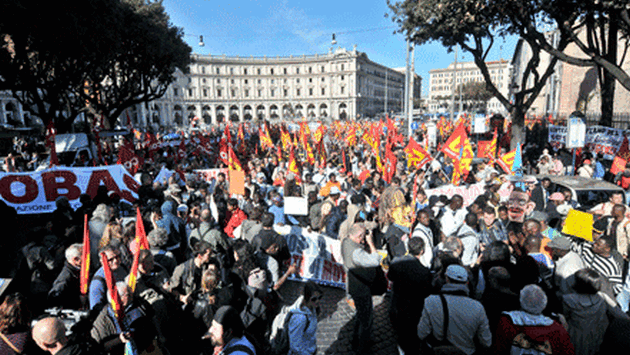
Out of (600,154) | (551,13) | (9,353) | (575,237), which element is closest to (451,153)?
(575,237)

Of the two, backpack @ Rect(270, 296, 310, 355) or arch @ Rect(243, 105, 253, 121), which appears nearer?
backpack @ Rect(270, 296, 310, 355)

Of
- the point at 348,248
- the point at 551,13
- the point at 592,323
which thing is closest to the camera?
the point at 592,323

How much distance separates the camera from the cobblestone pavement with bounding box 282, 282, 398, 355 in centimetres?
445

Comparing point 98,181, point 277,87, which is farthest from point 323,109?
point 98,181

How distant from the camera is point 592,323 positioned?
10.6 ft

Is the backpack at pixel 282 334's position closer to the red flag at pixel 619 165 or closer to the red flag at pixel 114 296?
the red flag at pixel 114 296

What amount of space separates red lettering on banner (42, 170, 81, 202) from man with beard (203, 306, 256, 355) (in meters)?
6.33

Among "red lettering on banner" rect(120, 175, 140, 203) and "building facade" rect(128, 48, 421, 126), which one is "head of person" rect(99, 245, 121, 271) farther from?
"building facade" rect(128, 48, 421, 126)

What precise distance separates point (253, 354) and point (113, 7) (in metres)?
14.4

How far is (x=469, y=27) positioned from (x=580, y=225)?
1103 centimetres

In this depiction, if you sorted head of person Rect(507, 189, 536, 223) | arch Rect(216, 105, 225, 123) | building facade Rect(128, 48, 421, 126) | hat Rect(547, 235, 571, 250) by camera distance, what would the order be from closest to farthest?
hat Rect(547, 235, 571, 250), head of person Rect(507, 189, 536, 223), building facade Rect(128, 48, 421, 126), arch Rect(216, 105, 225, 123)

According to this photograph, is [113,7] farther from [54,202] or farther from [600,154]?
[600,154]

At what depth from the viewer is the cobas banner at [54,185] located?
6.84m

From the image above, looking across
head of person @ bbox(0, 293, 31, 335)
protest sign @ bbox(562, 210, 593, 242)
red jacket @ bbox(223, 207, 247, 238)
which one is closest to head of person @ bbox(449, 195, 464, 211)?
protest sign @ bbox(562, 210, 593, 242)
